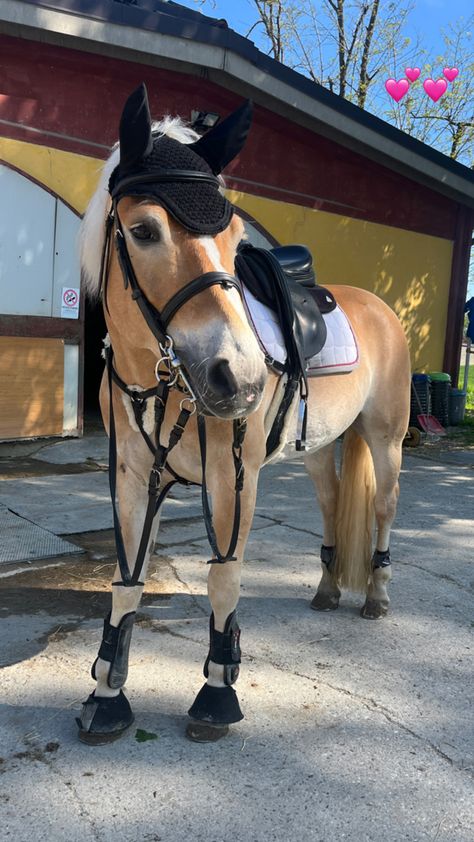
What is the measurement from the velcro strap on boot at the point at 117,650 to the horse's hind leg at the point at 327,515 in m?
1.44

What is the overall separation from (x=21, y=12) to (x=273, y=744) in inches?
273

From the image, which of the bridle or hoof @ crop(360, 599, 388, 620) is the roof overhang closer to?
the bridle

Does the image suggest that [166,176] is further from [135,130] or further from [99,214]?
[99,214]

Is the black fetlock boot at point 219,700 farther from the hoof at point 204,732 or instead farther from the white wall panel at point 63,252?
the white wall panel at point 63,252

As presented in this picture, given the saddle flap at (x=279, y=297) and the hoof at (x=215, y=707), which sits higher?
the saddle flap at (x=279, y=297)

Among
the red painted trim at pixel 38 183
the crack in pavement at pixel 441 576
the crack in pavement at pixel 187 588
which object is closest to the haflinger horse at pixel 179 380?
the crack in pavement at pixel 187 588

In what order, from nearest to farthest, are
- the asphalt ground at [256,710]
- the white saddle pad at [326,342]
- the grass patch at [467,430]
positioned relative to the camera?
the asphalt ground at [256,710], the white saddle pad at [326,342], the grass patch at [467,430]

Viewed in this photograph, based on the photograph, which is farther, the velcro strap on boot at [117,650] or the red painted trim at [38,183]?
the red painted trim at [38,183]

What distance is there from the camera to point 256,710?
8.27 feet

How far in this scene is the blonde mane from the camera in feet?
6.96

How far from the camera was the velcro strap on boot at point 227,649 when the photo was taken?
2332 mm

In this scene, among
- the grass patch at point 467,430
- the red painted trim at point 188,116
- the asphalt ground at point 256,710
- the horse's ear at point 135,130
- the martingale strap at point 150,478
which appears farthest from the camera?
the grass patch at point 467,430

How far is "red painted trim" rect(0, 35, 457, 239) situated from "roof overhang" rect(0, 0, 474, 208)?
6.6 inches

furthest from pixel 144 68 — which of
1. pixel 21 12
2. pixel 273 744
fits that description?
pixel 273 744
